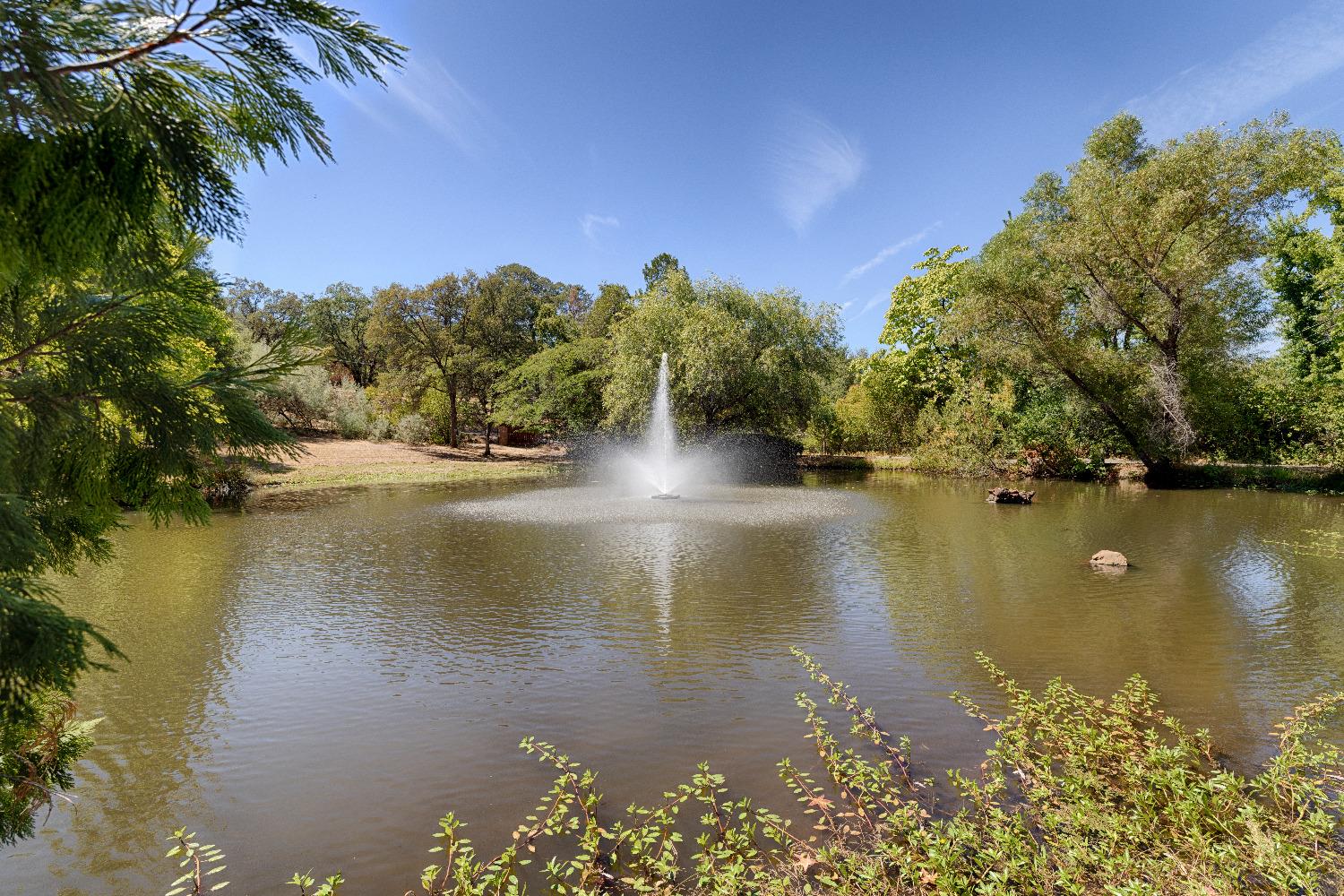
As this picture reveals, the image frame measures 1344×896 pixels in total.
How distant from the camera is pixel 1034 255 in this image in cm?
2866

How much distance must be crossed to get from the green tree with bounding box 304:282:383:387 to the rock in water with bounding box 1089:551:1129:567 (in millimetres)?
57815

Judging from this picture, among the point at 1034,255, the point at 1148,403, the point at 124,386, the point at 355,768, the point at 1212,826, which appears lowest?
the point at 355,768

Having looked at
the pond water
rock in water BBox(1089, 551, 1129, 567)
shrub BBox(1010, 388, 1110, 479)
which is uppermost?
shrub BBox(1010, 388, 1110, 479)

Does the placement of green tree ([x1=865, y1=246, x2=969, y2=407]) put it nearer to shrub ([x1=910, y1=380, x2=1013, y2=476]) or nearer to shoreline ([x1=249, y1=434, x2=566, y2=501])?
shrub ([x1=910, y1=380, x2=1013, y2=476])

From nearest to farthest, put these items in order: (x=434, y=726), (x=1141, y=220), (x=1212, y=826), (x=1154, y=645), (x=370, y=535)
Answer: (x=1212, y=826)
(x=434, y=726)
(x=1154, y=645)
(x=370, y=535)
(x=1141, y=220)

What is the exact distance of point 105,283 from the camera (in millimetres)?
2941

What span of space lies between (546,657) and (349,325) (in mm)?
61122

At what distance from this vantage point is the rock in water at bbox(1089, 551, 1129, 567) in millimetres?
12227

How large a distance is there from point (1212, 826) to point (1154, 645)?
5.24m

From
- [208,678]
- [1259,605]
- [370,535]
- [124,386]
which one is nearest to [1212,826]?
[124,386]

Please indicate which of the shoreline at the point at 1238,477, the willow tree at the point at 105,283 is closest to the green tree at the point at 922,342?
the shoreline at the point at 1238,477

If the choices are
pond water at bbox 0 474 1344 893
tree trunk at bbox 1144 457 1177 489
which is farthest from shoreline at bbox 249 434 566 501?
tree trunk at bbox 1144 457 1177 489

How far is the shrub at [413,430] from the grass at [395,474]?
5577 mm

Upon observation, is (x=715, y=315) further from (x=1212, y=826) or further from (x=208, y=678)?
(x=1212, y=826)
